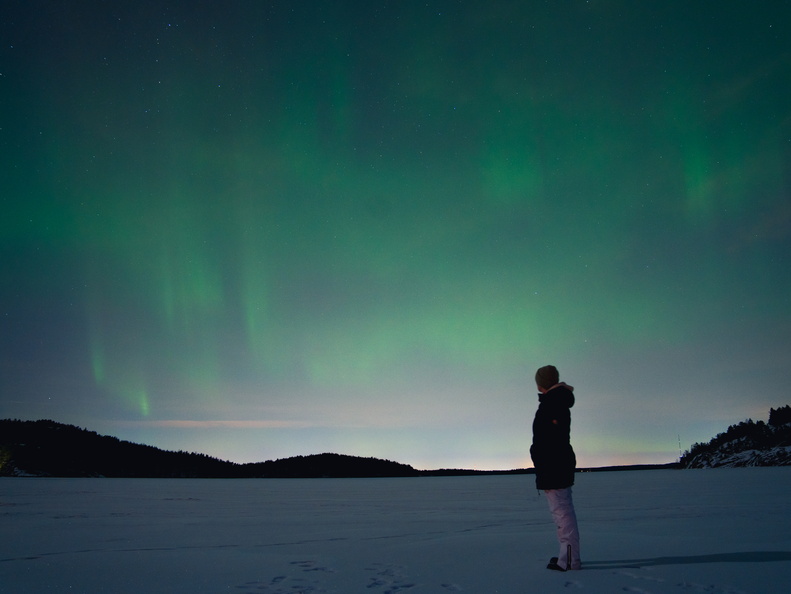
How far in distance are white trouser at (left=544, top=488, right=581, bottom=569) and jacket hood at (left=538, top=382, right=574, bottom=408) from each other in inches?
45.3

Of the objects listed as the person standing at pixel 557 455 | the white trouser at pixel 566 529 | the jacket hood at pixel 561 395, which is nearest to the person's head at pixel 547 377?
the person standing at pixel 557 455

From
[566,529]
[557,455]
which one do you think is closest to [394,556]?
[566,529]

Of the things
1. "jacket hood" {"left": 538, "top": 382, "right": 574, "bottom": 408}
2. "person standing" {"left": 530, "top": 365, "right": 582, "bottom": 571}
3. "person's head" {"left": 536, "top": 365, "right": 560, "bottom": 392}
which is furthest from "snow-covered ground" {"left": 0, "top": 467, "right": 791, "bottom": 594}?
"person's head" {"left": 536, "top": 365, "right": 560, "bottom": 392}

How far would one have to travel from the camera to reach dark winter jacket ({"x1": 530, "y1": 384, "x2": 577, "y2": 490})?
7.12 meters

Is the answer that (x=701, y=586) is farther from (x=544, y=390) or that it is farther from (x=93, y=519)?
(x=93, y=519)

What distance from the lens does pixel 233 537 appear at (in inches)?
436

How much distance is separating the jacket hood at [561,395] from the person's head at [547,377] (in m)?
0.10

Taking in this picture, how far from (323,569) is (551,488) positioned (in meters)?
3.26

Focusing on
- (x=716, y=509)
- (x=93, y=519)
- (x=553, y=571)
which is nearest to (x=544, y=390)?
(x=553, y=571)

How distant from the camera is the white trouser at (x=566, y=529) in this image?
686 cm

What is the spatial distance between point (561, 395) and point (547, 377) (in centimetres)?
31

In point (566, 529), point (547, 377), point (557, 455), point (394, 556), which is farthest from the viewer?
point (394, 556)

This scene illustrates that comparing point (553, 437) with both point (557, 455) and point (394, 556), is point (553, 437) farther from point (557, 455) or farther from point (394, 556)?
point (394, 556)

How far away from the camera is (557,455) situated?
7156 mm
